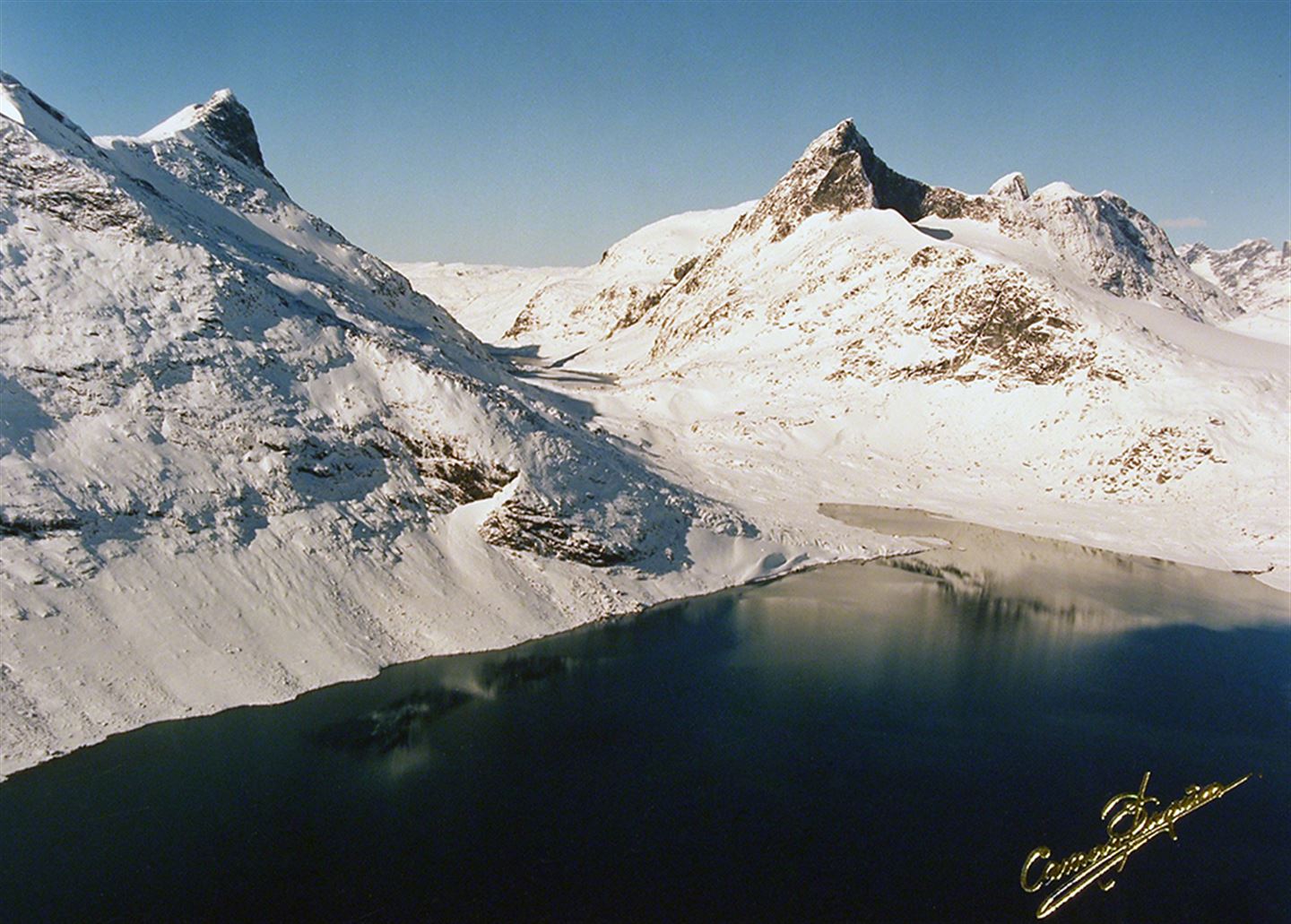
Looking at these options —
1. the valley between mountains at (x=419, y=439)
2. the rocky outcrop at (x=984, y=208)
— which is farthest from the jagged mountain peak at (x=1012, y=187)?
the valley between mountains at (x=419, y=439)

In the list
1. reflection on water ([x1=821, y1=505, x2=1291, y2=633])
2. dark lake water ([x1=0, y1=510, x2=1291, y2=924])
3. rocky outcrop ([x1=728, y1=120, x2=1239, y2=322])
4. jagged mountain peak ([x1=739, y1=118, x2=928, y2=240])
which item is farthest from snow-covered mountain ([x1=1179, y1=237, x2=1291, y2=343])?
dark lake water ([x1=0, y1=510, x2=1291, y2=924])

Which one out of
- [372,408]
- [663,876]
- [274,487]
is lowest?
[663,876]

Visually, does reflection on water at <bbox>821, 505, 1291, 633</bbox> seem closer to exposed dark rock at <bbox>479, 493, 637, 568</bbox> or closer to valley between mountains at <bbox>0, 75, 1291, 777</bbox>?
valley between mountains at <bbox>0, 75, 1291, 777</bbox>

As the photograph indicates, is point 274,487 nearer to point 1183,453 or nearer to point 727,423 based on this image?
point 727,423

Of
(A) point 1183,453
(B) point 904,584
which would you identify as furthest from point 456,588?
(A) point 1183,453
